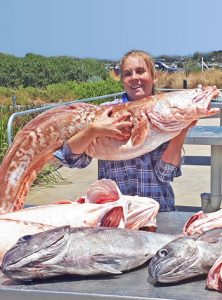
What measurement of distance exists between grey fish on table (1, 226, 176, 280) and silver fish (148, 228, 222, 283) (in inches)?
4.8

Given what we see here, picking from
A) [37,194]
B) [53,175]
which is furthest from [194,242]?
[53,175]

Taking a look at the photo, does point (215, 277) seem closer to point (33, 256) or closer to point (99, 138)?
point (33, 256)

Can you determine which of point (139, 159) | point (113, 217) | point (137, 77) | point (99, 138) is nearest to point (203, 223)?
point (113, 217)

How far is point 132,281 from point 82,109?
87cm

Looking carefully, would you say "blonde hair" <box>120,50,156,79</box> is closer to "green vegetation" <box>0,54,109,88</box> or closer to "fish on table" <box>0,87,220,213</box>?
"fish on table" <box>0,87,220,213</box>

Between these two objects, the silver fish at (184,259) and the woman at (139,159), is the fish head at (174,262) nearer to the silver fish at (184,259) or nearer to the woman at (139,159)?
the silver fish at (184,259)

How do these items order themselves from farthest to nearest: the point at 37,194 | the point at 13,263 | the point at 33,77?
1. the point at 33,77
2. the point at 37,194
3. the point at 13,263

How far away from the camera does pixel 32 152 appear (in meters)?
2.98

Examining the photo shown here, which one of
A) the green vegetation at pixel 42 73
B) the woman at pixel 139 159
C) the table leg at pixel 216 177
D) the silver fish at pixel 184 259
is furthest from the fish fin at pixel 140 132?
the green vegetation at pixel 42 73

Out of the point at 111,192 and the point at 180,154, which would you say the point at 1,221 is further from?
the point at 180,154

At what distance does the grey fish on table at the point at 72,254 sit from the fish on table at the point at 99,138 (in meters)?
0.53

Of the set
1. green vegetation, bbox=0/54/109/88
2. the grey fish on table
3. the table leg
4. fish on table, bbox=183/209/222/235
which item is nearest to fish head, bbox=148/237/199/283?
the grey fish on table

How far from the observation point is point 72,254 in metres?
2.35

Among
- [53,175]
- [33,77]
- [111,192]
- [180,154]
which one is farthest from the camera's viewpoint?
[33,77]
